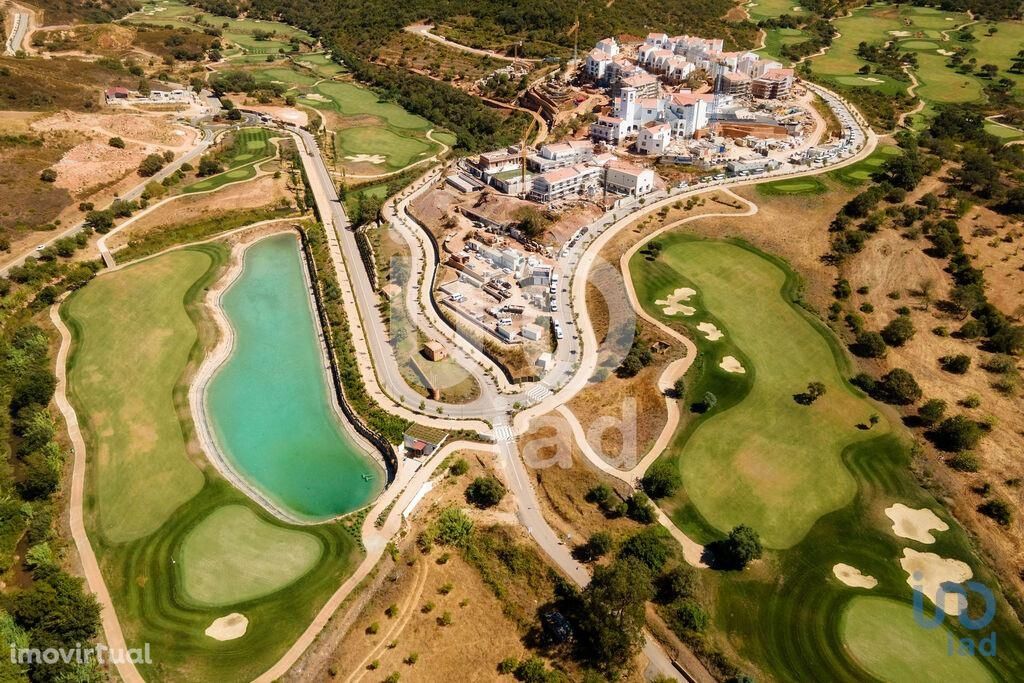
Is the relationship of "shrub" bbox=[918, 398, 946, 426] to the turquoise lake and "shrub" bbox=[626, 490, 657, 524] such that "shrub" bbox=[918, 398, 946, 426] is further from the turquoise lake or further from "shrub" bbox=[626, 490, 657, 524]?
the turquoise lake

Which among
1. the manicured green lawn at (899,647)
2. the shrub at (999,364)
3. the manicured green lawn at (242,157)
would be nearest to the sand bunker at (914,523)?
the manicured green lawn at (899,647)

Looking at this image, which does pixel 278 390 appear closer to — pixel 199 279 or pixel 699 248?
pixel 199 279

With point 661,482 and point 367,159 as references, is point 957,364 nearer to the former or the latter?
point 661,482

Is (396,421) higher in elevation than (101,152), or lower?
lower

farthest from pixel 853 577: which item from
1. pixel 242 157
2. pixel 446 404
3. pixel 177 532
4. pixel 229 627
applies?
pixel 242 157

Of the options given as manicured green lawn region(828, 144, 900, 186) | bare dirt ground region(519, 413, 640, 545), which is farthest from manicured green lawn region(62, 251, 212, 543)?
manicured green lawn region(828, 144, 900, 186)

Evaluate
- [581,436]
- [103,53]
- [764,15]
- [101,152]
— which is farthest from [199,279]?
[764,15]
